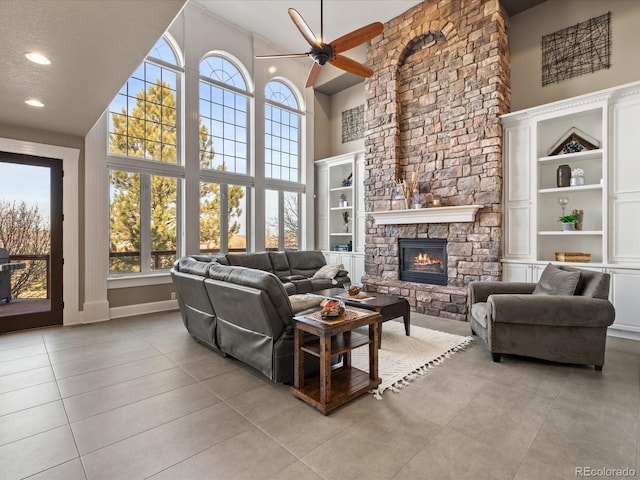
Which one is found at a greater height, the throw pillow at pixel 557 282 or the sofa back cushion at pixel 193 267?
the sofa back cushion at pixel 193 267

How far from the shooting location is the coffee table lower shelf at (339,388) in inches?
92.1

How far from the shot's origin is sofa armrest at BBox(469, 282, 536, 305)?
3828 millimetres

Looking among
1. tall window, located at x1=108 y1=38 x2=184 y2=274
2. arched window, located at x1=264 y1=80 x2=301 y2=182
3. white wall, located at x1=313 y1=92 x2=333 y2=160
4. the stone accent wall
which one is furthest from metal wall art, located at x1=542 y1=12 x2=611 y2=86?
tall window, located at x1=108 y1=38 x2=184 y2=274

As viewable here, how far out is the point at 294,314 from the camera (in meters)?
2.72

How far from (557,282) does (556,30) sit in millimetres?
4024

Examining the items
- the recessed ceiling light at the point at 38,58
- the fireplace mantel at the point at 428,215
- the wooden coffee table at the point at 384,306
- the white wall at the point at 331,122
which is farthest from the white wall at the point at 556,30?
the recessed ceiling light at the point at 38,58

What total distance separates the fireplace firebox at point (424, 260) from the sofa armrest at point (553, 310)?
2436 millimetres

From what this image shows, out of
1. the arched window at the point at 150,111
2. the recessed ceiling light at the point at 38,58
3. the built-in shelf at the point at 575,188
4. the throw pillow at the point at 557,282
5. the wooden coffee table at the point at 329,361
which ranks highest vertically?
the arched window at the point at 150,111

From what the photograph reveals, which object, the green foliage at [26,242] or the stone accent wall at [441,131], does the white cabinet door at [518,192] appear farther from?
the green foliage at [26,242]

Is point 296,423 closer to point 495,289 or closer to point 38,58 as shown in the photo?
point 495,289

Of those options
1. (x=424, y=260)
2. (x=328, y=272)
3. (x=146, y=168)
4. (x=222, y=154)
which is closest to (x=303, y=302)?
(x=328, y=272)

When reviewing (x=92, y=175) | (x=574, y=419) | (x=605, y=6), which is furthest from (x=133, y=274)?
(x=605, y=6)

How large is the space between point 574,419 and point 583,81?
4.74 meters

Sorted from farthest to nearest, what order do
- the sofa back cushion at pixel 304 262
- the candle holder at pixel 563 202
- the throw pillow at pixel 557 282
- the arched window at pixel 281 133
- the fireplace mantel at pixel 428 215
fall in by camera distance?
the arched window at pixel 281 133, the sofa back cushion at pixel 304 262, the fireplace mantel at pixel 428 215, the candle holder at pixel 563 202, the throw pillow at pixel 557 282
